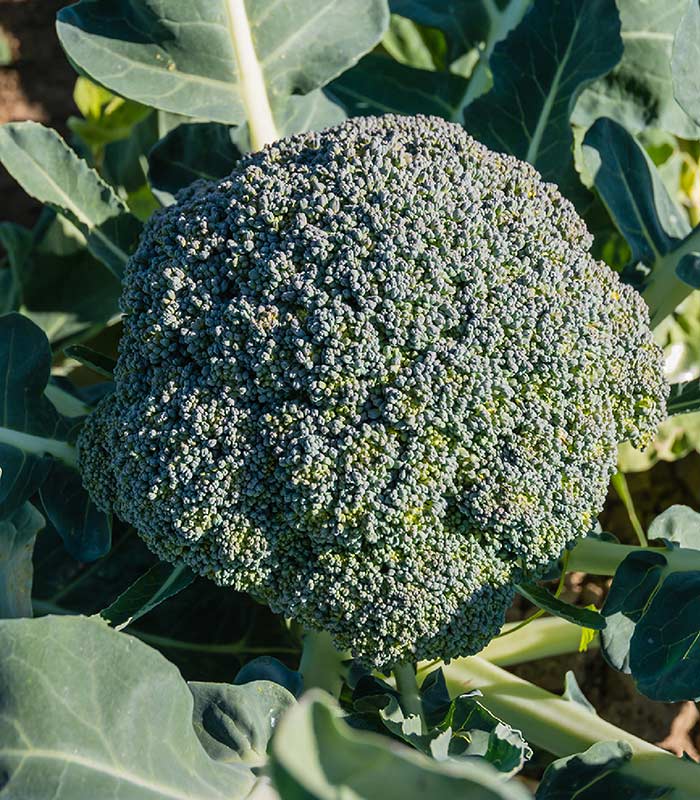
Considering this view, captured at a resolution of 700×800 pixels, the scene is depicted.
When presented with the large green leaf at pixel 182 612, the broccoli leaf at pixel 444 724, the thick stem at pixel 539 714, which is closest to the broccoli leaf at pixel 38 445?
the large green leaf at pixel 182 612

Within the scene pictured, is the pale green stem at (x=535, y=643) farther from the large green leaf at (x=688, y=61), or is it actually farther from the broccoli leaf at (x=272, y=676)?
the large green leaf at (x=688, y=61)

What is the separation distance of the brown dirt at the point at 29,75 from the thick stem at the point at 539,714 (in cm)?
171

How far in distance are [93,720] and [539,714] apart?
80 cm

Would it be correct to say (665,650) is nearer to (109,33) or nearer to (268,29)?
(268,29)

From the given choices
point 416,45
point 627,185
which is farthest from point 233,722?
point 416,45

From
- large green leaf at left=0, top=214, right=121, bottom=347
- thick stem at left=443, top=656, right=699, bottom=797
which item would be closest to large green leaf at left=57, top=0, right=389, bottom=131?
large green leaf at left=0, top=214, right=121, bottom=347

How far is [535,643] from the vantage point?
1777 mm

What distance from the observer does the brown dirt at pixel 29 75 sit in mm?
2488

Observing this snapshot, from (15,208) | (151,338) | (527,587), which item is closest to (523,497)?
(527,587)

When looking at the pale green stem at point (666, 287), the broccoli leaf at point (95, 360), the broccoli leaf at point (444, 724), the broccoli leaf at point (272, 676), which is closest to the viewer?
the broccoli leaf at point (444, 724)

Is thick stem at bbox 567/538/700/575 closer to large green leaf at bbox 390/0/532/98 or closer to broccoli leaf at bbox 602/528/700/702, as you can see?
broccoli leaf at bbox 602/528/700/702

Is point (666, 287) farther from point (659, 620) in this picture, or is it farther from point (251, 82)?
point (251, 82)

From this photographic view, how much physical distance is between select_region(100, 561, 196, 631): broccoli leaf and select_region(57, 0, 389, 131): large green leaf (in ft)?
2.67

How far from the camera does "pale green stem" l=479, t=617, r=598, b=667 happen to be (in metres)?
1.77
